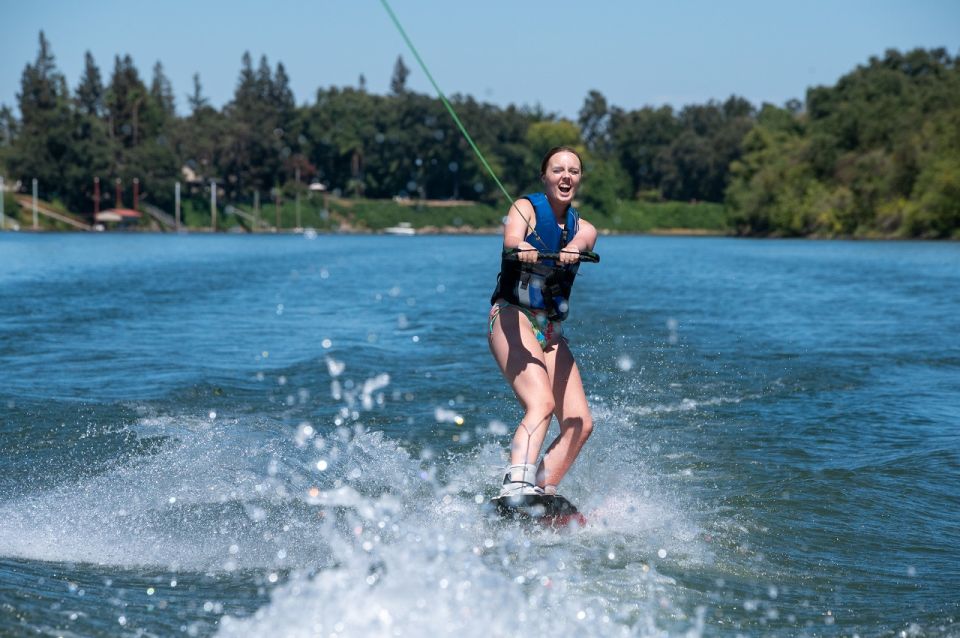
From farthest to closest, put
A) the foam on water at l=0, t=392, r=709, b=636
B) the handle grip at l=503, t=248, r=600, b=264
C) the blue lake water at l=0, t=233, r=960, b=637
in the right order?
the handle grip at l=503, t=248, r=600, b=264, the blue lake water at l=0, t=233, r=960, b=637, the foam on water at l=0, t=392, r=709, b=636

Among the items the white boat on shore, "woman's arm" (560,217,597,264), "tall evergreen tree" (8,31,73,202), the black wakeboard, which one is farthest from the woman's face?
the white boat on shore

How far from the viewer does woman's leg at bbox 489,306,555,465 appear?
519 centimetres

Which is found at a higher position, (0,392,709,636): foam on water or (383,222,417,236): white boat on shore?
(0,392,709,636): foam on water

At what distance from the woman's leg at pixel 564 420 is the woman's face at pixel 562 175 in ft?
2.41

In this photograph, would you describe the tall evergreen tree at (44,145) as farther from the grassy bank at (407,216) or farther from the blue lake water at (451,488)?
the blue lake water at (451,488)

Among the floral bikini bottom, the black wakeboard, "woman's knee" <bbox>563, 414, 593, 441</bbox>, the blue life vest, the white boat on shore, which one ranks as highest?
the blue life vest

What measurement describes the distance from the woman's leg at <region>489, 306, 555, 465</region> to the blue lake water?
389 millimetres

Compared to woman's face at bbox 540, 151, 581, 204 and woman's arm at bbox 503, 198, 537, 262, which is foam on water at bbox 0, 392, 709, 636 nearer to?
woman's arm at bbox 503, 198, 537, 262

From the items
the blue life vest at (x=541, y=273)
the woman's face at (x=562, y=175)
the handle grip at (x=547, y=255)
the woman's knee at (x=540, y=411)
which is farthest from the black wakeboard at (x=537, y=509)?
the woman's face at (x=562, y=175)

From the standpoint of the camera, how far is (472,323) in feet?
53.4

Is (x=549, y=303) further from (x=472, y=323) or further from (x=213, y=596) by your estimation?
(x=472, y=323)

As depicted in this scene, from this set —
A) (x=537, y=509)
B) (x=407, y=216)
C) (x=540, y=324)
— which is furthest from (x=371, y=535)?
(x=407, y=216)

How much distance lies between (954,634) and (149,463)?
4.45 meters

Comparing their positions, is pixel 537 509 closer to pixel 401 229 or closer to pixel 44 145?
pixel 44 145
